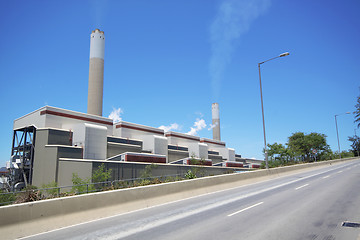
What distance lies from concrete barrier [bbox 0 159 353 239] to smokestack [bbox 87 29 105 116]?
48453mm

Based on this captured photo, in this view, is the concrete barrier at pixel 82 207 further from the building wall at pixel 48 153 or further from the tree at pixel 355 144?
the tree at pixel 355 144

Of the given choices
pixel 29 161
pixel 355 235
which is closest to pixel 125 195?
pixel 355 235

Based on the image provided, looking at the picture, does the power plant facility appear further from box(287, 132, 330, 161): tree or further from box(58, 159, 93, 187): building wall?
box(287, 132, 330, 161): tree

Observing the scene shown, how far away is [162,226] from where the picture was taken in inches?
339

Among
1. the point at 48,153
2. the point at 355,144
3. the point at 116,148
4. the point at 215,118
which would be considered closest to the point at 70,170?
the point at 48,153

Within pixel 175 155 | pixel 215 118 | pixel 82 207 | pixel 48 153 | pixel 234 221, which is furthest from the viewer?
pixel 215 118

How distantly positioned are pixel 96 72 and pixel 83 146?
24806 millimetres

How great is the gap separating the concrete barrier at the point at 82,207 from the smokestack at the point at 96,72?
159 ft

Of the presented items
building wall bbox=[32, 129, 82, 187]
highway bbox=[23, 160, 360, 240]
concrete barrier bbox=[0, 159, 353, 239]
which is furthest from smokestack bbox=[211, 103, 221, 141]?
highway bbox=[23, 160, 360, 240]

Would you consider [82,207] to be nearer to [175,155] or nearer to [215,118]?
[175,155]

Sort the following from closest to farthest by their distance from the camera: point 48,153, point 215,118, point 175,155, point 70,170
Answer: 1. point 70,170
2. point 48,153
3. point 175,155
4. point 215,118

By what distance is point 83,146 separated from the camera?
4172 cm

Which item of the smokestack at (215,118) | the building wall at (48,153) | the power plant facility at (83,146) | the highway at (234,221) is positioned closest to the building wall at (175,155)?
the power plant facility at (83,146)

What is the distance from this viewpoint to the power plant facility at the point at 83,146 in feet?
118
